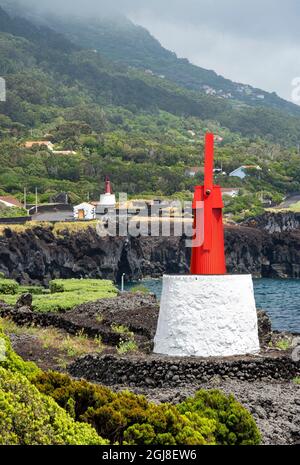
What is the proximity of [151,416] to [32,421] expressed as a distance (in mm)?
2027

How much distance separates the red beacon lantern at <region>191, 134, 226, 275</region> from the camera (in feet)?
74.5

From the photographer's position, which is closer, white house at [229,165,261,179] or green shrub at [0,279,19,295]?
green shrub at [0,279,19,295]

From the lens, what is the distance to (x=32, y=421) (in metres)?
12.1

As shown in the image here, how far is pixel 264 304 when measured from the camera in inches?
2594

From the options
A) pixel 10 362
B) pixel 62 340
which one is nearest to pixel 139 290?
pixel 62 340

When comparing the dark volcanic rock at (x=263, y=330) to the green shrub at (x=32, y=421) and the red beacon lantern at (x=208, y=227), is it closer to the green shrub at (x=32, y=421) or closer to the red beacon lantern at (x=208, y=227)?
the red beacon lantern at (x=208, y=227)

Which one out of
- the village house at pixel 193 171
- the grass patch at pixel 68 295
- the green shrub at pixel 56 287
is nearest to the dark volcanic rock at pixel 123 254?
the village house at pixel 193 171

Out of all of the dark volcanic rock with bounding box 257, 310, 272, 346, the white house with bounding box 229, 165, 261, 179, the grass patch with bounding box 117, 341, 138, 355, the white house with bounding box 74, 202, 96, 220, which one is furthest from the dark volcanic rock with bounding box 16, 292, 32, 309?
the white house with bounding box 229, 165, 261, 179

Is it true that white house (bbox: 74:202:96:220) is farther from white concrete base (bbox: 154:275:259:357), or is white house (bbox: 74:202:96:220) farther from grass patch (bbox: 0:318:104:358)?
white concrete base (bbox: 154:275:259:357)

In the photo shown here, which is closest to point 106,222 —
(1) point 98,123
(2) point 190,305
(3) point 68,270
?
(3) point 68,270

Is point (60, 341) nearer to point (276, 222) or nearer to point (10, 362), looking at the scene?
point (10, 362)

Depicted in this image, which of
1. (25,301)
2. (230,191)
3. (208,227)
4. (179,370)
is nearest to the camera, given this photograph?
(179,370)

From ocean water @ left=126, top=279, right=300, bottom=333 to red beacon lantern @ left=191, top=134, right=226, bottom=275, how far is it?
2393cm

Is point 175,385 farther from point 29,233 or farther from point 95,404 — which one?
point 29,233
